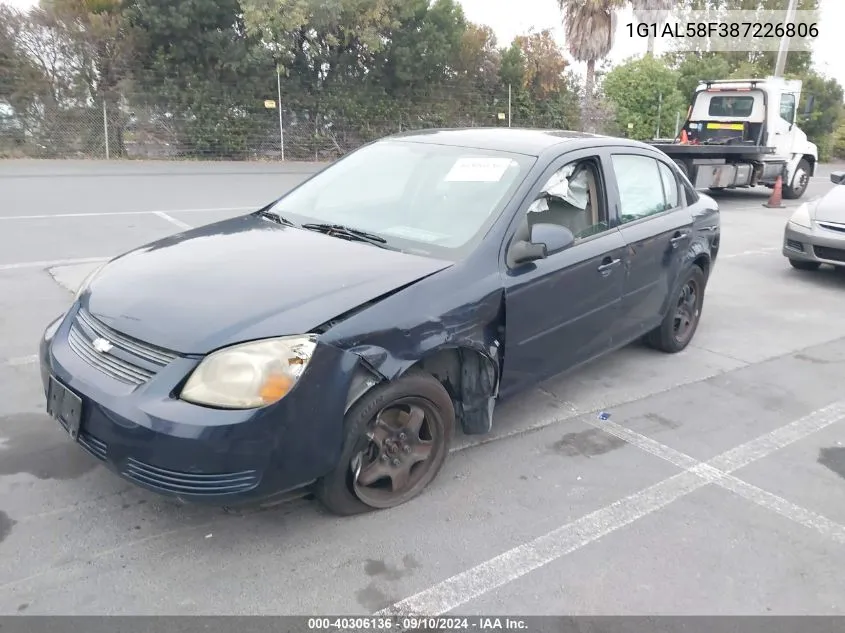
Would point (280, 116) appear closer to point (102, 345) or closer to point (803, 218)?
point (803, 218)

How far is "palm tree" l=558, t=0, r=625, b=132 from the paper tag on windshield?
84.5 ft

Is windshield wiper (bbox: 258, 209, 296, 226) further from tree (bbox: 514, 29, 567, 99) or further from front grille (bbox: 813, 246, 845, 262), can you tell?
tree (bbox: 514, 29, 567, 99)

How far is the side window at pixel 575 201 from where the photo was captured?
12.9 ft

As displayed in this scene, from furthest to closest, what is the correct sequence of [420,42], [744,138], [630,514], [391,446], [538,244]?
[420,42] → [744,138] → [538,244] → [630,514] → [391,446]

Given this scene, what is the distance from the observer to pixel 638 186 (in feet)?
16.0

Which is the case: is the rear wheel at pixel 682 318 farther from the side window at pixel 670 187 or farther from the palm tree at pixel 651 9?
the palm tree at pixel 651 9

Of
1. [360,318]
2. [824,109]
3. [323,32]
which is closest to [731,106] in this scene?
[323,32]

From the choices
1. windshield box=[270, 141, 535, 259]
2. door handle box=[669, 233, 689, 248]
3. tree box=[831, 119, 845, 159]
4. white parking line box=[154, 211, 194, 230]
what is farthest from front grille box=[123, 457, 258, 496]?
tree box=[831, 119, 845, 159]

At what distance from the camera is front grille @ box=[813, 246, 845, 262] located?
7945mm

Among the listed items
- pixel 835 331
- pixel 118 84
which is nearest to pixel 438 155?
pixel 835 331

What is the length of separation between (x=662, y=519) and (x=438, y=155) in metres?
2.32

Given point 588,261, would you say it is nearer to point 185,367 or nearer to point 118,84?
point 185,367

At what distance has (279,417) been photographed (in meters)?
2.69

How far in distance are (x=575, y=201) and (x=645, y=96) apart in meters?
23.8
